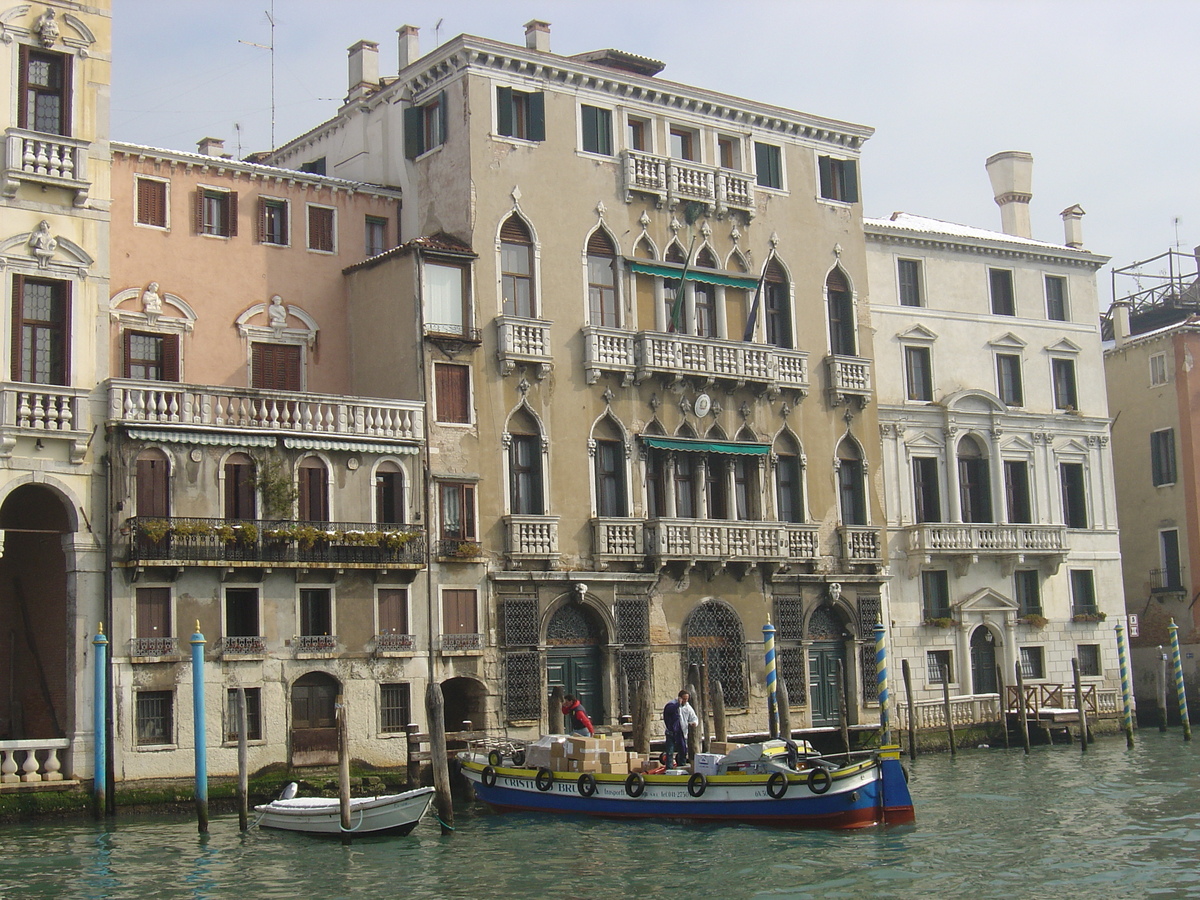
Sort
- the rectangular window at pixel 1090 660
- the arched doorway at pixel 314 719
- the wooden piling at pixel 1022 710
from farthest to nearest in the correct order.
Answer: the rectangular window at pixel 1090 660 < the wooden piling at pixel 1022 710 < the arched doorway at pixel 314 719

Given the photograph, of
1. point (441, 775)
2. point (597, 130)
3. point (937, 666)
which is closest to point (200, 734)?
point (441, 775)

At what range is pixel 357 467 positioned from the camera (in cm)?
2825

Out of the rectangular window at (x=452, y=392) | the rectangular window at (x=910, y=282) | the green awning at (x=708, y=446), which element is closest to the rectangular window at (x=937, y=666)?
the green awning at (x=708, y=446)

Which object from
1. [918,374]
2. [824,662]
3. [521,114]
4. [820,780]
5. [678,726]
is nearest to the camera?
[820,780]

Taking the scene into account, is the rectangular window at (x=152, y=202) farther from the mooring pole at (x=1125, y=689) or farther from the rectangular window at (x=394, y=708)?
the mooring pole at (x=1125, y=689)

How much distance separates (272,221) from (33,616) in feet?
27.7

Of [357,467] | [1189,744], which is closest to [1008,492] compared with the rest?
[1189,744]

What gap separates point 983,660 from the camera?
37688mm

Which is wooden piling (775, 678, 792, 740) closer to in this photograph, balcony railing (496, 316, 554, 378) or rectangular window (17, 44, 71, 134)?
balcony railing (496, 316, 554, 378)

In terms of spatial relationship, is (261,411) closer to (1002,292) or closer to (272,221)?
(272,221)

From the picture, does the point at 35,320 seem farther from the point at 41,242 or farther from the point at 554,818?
the point at 554,818

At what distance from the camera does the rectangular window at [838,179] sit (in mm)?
36594

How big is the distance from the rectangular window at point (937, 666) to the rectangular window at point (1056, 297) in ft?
30.4

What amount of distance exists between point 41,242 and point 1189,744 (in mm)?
25782
